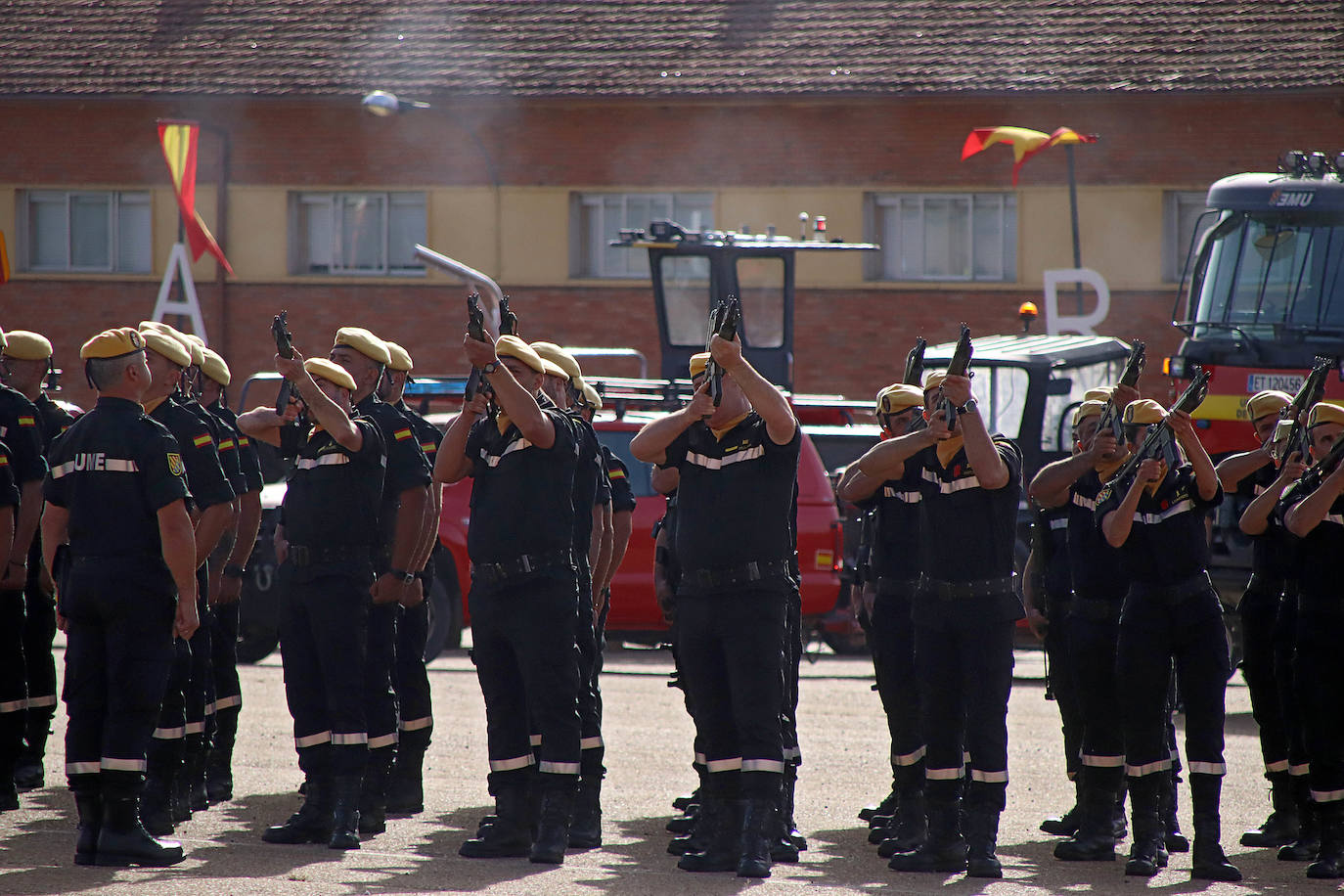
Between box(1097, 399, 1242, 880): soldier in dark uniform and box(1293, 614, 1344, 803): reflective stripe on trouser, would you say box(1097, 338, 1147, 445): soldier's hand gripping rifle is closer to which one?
→ box(1097, 399, 1242, 880): soldier in dark uniform

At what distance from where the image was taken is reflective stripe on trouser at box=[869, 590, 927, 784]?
7570mm

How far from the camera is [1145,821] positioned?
23.1 ft

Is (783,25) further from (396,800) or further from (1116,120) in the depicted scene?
(396,800)

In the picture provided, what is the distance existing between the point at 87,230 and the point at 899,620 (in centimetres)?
2116

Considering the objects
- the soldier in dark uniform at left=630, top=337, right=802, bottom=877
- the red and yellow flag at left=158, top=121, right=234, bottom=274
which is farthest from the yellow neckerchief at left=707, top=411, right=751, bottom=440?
the red and yellow flag at left=158, top=121, right=234, bottom=274

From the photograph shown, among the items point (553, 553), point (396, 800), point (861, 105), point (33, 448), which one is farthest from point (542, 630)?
point (861, 105)

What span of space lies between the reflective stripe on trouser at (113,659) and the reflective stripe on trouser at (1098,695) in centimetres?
369

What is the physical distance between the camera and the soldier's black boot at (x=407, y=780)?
7984 millimetres

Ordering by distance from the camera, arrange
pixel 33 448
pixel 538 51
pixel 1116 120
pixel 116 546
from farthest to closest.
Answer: pixel 538 51 → pixel 1116 120 → pixel 33 448 → pixel 116 546

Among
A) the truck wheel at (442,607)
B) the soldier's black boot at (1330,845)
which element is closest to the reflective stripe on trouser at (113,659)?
the soldier's black boot at (1330,845)

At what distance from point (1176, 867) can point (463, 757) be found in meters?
3.98

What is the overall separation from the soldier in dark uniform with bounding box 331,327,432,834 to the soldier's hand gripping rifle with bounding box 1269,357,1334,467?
12.2 ft

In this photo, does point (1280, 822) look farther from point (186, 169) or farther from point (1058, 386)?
point (186, 169)

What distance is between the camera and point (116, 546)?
262 inches
